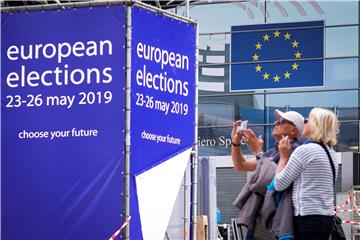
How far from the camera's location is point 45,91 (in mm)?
10039

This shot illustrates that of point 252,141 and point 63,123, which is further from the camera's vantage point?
point 63,123

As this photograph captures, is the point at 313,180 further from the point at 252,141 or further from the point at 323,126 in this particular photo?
the point at 252,141

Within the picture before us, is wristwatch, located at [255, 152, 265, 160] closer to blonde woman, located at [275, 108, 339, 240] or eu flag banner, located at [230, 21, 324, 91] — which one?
blonde woman, located at [275, 108, 339, 240]

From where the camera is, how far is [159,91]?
10.3 metres

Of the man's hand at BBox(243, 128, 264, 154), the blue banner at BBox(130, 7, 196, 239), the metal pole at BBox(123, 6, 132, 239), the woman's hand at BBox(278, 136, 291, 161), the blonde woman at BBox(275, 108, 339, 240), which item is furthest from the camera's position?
the blue banner at BBox(130, 7, 196, 239)

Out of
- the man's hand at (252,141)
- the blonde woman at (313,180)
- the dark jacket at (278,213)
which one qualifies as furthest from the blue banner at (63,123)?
the blonde woman at (313,180)

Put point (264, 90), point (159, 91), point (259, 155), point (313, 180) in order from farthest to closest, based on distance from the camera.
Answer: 1. point (264, 90)
2. point (159, 91)
3. point (259, 155)
4. point (313, 180)

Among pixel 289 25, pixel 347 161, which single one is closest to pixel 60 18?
pixel 347 161

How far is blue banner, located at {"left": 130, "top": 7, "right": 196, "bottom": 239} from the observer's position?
993cm

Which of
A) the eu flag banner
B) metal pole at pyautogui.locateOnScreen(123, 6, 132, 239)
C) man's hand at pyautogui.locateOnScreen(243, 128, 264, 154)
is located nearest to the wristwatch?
man's hand at pyautogui.locateOnScreen(243, 128, 264, 154)

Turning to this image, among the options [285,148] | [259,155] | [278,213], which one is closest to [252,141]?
[259,155]

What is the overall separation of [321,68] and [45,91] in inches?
626

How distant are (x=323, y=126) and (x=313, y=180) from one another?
1.23 ft

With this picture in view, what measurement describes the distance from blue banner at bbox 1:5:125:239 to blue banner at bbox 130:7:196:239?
0.69 ft
